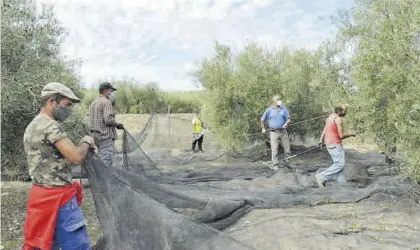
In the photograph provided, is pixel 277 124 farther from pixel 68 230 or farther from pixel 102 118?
pixel 68 230

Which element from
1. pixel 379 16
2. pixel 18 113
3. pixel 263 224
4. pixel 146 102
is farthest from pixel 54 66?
pixel 146 102

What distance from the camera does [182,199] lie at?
18.5ft

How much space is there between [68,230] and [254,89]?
40.1 feet

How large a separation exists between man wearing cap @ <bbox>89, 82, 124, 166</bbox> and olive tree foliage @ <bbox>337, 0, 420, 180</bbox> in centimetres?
458

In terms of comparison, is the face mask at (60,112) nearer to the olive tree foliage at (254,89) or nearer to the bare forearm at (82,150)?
the bare forearm at (82,150)

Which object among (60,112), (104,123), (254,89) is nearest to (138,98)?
(254,89)

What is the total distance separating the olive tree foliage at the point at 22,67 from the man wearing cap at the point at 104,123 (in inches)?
36.8

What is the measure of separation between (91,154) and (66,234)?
93cm

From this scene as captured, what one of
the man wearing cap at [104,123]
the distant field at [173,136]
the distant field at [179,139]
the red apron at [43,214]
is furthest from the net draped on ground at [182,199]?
the distant field at [173,136]

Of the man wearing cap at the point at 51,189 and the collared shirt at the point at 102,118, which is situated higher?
the collared shirt at the point at 102,118

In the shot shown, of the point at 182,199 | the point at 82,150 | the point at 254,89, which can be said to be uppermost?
the point at 254,89

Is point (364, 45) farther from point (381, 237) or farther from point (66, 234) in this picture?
point (66, 234)

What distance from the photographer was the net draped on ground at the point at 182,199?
4.14 metres

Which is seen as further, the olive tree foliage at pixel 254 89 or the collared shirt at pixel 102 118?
the olive tree foliage at pixel 254 89
